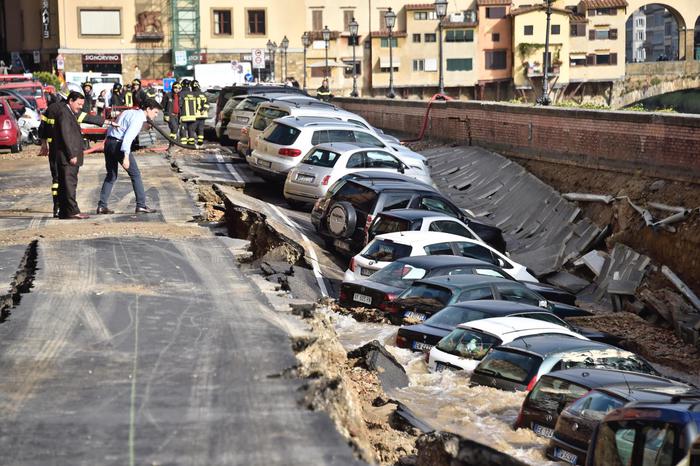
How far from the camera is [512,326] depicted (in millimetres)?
15164

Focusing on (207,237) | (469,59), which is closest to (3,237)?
(207,237)

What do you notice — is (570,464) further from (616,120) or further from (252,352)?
(616,120)

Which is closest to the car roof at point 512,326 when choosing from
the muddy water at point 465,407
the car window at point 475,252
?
the muddy water at point 465,407

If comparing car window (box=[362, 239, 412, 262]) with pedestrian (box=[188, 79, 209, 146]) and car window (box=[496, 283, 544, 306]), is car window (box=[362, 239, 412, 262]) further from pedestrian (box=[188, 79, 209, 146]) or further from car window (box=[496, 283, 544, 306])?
pedestrian (box=[188, 79, 209, 146])

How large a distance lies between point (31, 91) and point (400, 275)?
32046mm

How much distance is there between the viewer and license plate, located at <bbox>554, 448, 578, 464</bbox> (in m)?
11.3

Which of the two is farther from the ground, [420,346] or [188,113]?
[188,113]

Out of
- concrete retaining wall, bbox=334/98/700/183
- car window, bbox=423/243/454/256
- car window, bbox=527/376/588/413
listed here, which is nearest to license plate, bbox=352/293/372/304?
car window, bbox=423/243/454/256

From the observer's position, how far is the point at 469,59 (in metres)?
96.4

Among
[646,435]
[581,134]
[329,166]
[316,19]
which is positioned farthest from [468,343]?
[316,19]

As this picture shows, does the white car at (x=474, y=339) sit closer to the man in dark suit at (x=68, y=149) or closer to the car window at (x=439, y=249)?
the car window at (x=439, y=249)

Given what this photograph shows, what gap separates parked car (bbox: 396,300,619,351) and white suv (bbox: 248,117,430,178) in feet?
35.3

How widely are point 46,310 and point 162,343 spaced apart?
1.95m

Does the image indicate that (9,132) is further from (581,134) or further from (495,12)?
(495,12)
